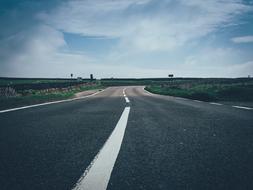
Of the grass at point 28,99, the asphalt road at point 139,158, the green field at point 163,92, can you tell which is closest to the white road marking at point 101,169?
the asphalt road at point 139,158

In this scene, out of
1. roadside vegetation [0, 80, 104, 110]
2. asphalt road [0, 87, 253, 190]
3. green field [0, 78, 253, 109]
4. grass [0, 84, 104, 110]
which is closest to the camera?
asphalt road [0, 87, 253, 190]

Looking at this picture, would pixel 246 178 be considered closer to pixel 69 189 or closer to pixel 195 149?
A: pixel 195 149

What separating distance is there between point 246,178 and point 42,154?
231cm

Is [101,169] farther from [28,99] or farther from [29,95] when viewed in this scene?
[29,95]

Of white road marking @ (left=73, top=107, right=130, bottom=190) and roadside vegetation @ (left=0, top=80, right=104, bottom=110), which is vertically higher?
white road marking @ (left=73, top=107, right=130, bottom=190)

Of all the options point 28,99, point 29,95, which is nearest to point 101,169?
point 28,99

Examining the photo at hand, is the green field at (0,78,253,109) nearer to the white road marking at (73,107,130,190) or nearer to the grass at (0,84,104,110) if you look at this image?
the grass at (0,84,104,110)

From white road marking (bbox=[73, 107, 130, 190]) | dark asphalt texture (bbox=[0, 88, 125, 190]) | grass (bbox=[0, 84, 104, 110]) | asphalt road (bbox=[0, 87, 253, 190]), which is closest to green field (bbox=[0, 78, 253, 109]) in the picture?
grass (bbox=[0, 84, 104, 110])

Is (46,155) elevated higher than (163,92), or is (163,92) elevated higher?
(46,155)

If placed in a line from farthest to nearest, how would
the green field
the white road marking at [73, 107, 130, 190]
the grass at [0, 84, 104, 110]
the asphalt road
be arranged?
the green field → the grass at [0, 84, 104, 110] → the asphalt road → the white road marking at [73, 107, 130, 190]

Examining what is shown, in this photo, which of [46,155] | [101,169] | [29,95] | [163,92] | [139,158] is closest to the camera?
[101,169]

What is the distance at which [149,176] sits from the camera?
244 centimetres

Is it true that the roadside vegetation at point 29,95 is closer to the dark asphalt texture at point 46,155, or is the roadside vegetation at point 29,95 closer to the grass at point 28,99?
the grass at point 28,99

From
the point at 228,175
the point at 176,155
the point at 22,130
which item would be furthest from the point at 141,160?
the point at 22,130
